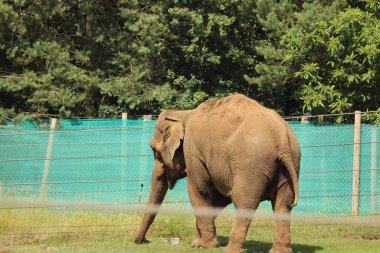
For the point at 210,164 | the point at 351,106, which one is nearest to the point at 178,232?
the point at 210,164

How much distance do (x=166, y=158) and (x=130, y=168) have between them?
4340 mm

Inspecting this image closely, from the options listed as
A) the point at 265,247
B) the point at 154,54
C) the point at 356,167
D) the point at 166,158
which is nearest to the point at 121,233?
the point at 166,158

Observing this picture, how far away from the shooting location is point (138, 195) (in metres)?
15.4

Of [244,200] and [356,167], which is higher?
[244,200]

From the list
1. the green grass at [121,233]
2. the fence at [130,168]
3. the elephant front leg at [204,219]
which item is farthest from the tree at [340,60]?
the elephant front leg at [204,219]

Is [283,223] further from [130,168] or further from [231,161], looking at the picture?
[130,168]

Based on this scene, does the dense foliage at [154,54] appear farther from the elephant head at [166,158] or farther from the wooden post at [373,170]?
the elephant head at [166,158]

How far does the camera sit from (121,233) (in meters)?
12.9

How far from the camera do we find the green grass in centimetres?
1126

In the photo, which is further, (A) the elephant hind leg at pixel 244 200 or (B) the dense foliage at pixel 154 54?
(B) the dense foliage at pixel 154 54

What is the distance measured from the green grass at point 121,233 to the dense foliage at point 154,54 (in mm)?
6272

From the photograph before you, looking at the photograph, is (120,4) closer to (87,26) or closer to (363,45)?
(87,26)

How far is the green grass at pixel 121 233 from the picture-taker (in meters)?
11.3

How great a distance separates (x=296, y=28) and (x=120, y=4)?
7.55 m
